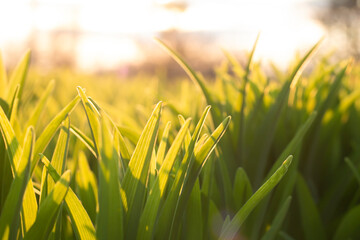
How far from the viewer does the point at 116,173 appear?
0.37 meters

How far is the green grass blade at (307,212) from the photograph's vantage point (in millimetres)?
751

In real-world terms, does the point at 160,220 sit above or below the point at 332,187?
above

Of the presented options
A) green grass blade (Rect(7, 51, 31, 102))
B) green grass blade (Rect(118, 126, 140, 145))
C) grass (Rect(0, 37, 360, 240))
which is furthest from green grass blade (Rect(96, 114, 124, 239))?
green grass blade (Rect(7, 51, 31, 102))

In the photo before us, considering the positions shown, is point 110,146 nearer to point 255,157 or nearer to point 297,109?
point 255,157

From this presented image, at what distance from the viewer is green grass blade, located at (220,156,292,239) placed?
432 millimetres

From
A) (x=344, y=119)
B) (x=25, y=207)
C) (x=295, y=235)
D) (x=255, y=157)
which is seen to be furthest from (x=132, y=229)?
(x=344, y=119)

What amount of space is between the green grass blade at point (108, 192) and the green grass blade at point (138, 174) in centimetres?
5

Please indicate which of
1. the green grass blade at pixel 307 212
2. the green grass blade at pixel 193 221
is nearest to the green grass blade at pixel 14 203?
the green grass blade at pixel 193 221

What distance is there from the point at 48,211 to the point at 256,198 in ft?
0.78

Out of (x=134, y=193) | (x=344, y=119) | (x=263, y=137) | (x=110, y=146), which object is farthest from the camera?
(x=344, y=119)

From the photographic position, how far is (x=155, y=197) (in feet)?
1.41

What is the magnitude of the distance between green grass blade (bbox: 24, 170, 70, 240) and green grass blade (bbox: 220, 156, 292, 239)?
20 cm

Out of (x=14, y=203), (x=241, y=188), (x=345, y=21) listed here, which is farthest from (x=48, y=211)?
(x=345, y=21)

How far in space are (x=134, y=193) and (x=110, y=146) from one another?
0.44 feet
